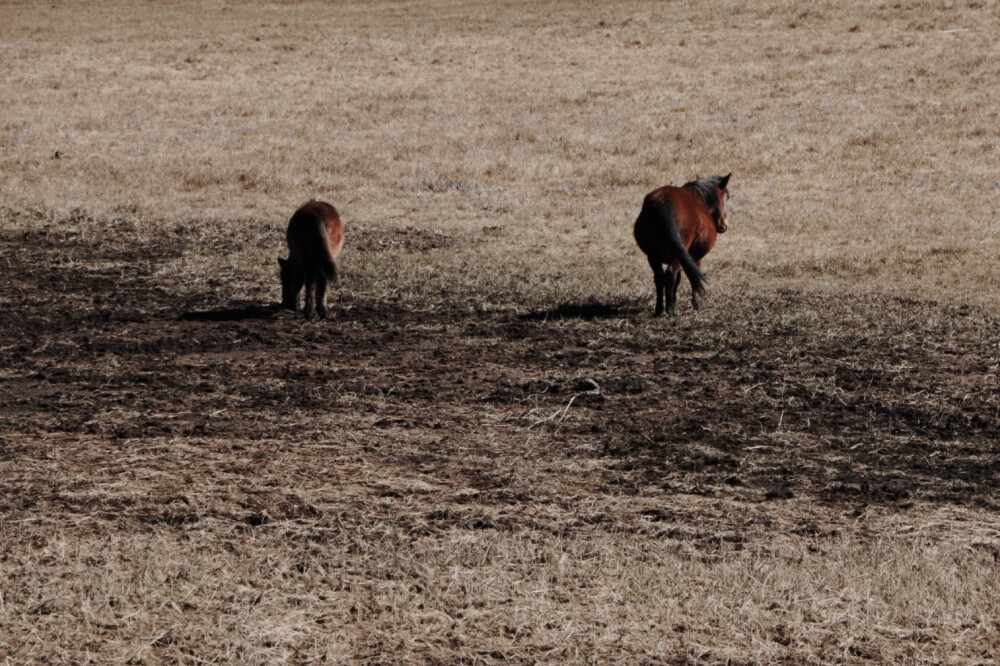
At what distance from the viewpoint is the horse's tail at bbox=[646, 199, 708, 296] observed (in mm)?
11719

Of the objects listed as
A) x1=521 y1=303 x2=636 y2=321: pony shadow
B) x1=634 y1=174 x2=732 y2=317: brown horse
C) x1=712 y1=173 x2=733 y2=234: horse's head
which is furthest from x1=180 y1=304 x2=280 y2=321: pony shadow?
x1=712 y1=173 x2=733 y2=234: horse's head

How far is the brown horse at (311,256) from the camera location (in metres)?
11.6

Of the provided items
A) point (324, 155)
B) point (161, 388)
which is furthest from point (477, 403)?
point (324, 155)

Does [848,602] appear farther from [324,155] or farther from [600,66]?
[600,66]

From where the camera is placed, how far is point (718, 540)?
6285 mm

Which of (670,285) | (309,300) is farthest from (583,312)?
(309,300)

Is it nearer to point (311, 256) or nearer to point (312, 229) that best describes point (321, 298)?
point (311, 256)

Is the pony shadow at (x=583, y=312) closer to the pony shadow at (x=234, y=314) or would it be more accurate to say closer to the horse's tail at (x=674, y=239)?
the horse's tail at (x=674, y=239)

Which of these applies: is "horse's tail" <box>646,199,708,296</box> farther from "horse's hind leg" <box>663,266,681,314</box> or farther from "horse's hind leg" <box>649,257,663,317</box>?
"horse's hind leg" <box>649,257,663,317</box>

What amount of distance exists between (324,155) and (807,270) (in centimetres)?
1182

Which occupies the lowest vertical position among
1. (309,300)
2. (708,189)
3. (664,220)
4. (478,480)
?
(478,480)

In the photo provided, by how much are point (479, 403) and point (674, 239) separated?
389 centimetres

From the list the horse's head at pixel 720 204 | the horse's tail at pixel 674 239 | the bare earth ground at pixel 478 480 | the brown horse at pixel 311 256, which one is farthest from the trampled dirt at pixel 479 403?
the horse's head at pixel 720 204

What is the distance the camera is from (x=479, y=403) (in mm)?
8930
